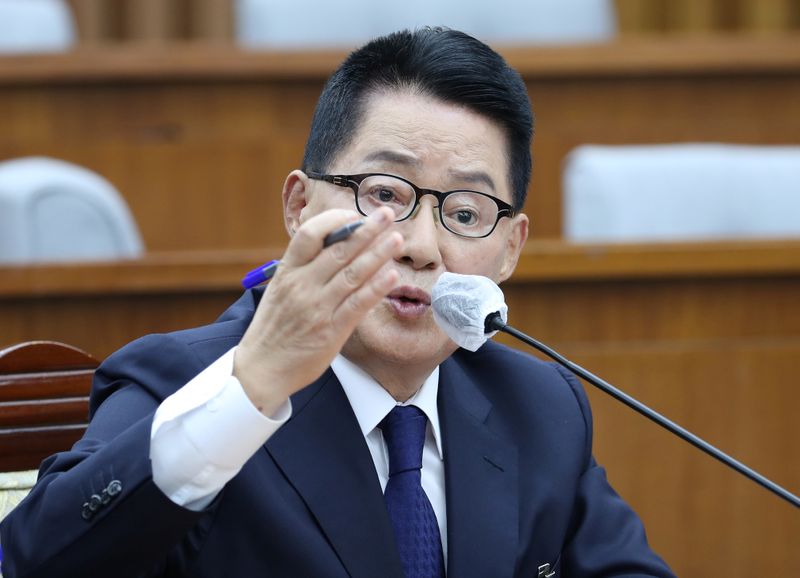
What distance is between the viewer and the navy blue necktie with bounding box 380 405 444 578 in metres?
1.32

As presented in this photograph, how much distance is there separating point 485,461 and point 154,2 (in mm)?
2905

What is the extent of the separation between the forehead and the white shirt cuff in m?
0.36

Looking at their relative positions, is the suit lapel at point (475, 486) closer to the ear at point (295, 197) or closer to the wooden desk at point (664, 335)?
the ear at point (295, 197)

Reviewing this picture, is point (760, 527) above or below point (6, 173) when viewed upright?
below

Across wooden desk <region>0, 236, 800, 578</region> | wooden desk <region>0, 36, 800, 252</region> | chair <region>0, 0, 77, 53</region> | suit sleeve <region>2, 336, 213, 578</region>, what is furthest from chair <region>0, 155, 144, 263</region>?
suit sleeve <region>2, 336, 213, 578</region>

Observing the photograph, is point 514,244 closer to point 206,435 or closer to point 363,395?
point 363,395

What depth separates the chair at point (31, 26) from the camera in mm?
3189

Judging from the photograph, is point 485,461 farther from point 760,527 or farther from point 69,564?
point 760,527

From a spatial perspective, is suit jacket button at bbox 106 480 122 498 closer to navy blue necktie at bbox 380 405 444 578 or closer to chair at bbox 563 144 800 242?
navy blue necktie at bbox 380 405 444 578

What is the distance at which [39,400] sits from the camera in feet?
5.15

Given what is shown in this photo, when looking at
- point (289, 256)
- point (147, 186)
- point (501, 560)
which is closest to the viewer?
point (289, 256)

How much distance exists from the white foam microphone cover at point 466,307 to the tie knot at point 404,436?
0.68 feet

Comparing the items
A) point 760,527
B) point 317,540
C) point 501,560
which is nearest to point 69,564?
point 317,540

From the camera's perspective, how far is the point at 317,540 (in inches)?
49.5
